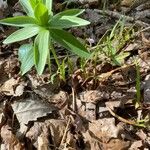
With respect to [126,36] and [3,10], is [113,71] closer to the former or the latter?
[126,36]

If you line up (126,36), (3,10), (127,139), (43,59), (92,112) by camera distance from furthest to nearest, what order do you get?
(3,10)
(126,36)
(92,112)
(127,139)
(43,59)

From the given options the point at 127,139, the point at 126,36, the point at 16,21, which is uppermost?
the point at 16,21

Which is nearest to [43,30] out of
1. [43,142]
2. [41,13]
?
[41,13]

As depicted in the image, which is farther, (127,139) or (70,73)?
(70,73)

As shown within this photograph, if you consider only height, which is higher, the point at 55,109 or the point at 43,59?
the point at 43,59

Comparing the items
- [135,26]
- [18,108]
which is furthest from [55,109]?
[135,26]

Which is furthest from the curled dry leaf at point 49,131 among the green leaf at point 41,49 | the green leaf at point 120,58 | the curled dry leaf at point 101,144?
the green leaf at point 120,58
